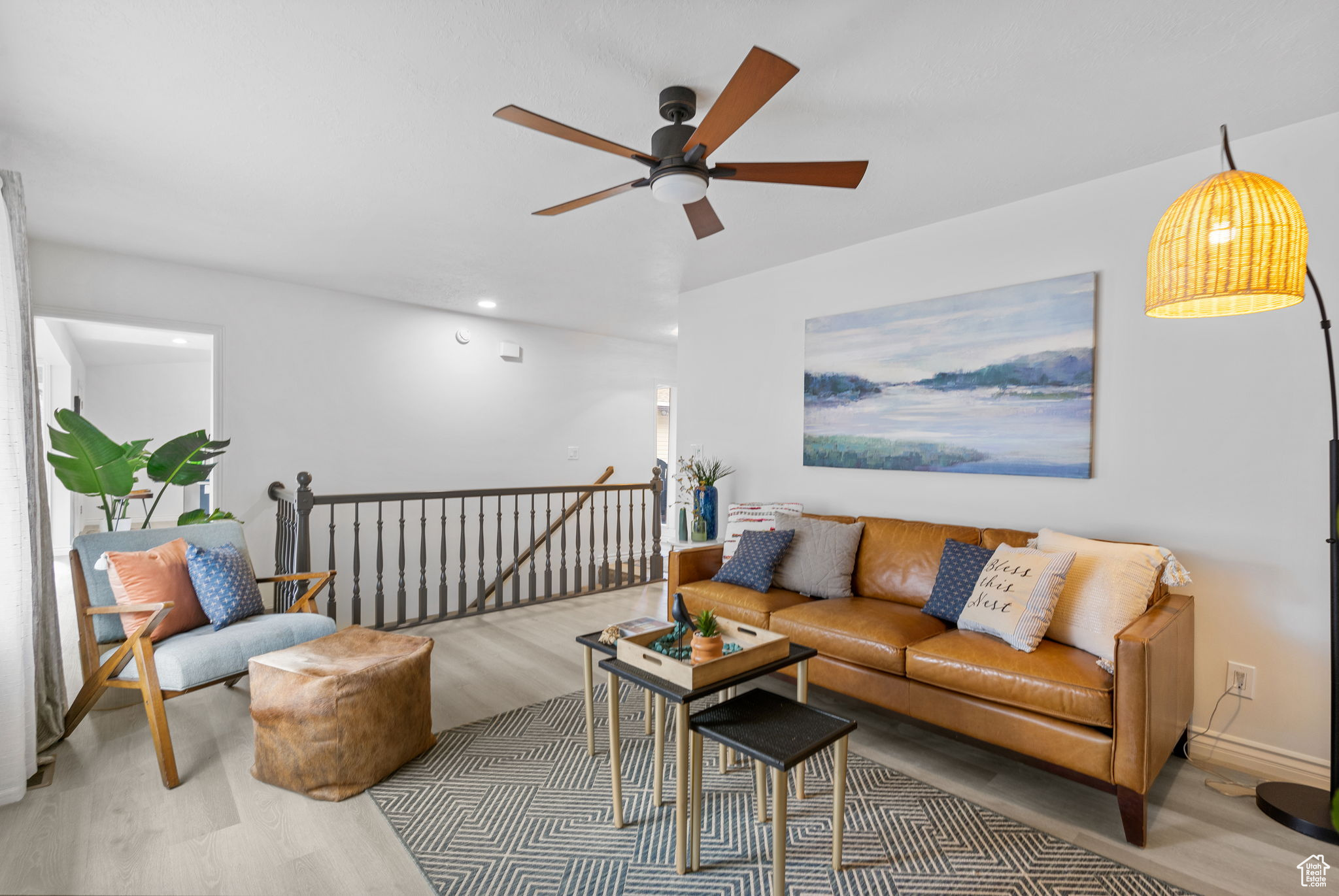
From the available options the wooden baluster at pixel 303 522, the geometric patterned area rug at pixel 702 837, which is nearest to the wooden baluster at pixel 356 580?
the wooden baluster at pixel 303 522

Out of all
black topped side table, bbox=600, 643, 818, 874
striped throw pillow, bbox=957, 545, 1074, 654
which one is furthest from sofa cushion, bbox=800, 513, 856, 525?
black topped side table, bbox=600, 643, 818, 874

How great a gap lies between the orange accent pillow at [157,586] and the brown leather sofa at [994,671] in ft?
7.83

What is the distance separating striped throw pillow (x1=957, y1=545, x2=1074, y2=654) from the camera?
7.80ft

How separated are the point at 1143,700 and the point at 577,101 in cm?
270

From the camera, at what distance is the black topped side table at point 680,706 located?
71.4 inches

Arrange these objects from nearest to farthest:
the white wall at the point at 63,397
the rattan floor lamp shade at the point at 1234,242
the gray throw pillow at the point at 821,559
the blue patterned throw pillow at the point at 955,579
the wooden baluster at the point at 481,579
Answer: the rattan floor lamp shade at the point at 1234,242 < the blue patterned throw pillow at the point at 955,579 < the gray throw pillow at the point at 821,559 < the wooden baluster at the point at 481,579 < the white wall at the point at 63,397

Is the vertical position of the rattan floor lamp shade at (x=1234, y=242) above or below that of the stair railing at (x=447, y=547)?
above

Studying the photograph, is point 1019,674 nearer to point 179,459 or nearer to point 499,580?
point 499,580

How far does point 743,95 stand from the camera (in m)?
1.71

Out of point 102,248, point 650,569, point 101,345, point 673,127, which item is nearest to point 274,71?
point 673,127

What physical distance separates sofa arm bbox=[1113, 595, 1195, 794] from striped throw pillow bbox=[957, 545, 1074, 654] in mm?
287

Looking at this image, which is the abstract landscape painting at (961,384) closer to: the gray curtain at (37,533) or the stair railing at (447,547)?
the stair railing at (447,547)

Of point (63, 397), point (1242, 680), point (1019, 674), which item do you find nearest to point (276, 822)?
point (1019, 674)

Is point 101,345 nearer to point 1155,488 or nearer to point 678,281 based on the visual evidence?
point 678,281
